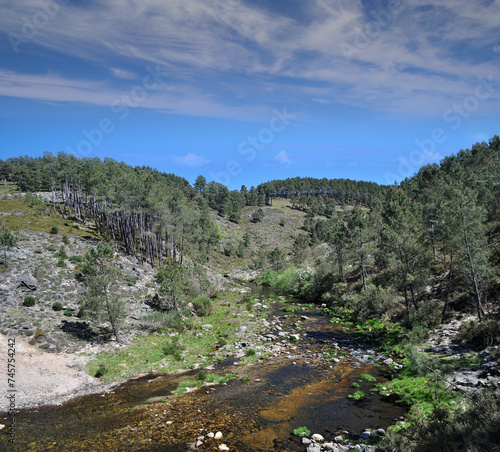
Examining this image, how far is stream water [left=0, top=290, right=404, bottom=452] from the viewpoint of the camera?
47.4ft

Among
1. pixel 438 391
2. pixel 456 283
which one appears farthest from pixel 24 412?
pixel 456 283

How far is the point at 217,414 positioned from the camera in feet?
55.9

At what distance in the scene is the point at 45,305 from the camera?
29641 mm

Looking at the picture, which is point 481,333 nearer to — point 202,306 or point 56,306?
point 202,306

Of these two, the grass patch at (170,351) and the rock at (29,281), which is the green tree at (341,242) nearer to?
the grass patch at (170,351)

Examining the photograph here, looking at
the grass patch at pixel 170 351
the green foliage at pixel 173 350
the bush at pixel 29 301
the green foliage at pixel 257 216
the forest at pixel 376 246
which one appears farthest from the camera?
the green foliage at pixel 257 216

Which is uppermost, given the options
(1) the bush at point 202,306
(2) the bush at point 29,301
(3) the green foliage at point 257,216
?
(3) the green foliage at point 257,216

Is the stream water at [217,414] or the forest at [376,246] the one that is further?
the forest at [376,246]

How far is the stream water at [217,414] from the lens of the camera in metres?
14.4

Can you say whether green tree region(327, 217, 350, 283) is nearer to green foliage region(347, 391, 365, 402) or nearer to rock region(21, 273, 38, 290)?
green foliage region(347, 391, 365, 402)

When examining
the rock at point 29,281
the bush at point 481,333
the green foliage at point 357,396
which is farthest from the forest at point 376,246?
the rock at point 29,281

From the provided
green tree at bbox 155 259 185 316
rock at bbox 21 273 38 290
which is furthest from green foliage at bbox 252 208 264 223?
rock at bbox 21 273 38 290

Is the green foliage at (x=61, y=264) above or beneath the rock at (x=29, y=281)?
above

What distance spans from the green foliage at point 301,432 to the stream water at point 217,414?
0.30 metres
